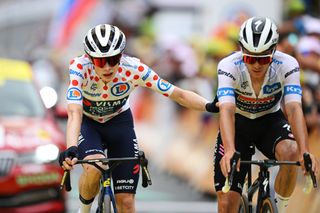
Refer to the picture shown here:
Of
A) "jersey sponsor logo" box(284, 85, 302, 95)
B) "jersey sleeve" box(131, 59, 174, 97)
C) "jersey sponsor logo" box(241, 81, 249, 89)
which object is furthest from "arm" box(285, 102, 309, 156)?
"jersey sleeve" box(131, 59, 174, 97)

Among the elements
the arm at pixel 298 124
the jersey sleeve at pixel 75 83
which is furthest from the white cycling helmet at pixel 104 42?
the arm at pixel 298 124

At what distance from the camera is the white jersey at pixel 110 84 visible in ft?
31.5

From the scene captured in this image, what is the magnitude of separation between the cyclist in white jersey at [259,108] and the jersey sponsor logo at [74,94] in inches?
46.7

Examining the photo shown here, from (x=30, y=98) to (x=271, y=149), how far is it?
4.57 meters

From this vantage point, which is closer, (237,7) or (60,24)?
(237,7)

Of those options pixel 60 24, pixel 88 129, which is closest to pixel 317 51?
pixel 88 129

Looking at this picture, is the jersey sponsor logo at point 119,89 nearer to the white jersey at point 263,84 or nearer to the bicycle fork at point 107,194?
the bicycle fork at point 107,194

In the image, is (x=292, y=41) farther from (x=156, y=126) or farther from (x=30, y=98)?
(x=156, y=126)

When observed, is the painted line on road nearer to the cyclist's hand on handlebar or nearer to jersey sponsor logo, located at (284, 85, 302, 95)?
jersey sponsor logo, located at (284, 85, 302, 95)

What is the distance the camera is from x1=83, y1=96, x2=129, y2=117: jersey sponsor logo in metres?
9.73

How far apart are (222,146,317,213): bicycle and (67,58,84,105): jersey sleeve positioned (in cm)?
152

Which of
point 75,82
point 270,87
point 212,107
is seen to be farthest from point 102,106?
point 270,87

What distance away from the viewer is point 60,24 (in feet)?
117

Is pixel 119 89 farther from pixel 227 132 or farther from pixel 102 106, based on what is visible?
pixel 227 132
